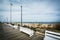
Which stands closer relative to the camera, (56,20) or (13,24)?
(56,20)

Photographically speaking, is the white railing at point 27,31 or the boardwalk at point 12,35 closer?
the boardwalk at point 12,35

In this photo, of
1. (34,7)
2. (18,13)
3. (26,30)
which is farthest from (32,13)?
(26,30)

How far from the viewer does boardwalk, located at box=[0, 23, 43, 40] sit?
2.21 meters

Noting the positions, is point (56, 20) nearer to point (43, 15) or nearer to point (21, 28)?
point (43, 15)

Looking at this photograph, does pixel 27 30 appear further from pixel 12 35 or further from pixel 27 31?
pixel 12 35

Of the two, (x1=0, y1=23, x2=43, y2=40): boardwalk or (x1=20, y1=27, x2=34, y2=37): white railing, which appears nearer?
(x1=0, y1=23, x2=43, y2=40): boardwalk

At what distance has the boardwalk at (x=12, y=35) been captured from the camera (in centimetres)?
221

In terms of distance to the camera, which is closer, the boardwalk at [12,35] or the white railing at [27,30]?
the boardwalk at [12,35]

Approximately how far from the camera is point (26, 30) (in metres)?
2.38

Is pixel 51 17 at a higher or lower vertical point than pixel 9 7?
lower

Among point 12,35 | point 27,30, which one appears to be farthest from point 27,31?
point 12,35

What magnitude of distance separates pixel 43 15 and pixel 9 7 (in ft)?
2.33

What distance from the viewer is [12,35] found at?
90.1 inches

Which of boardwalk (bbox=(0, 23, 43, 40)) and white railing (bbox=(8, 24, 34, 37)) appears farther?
white railing (bbox=(8, 24, 34, 37))
